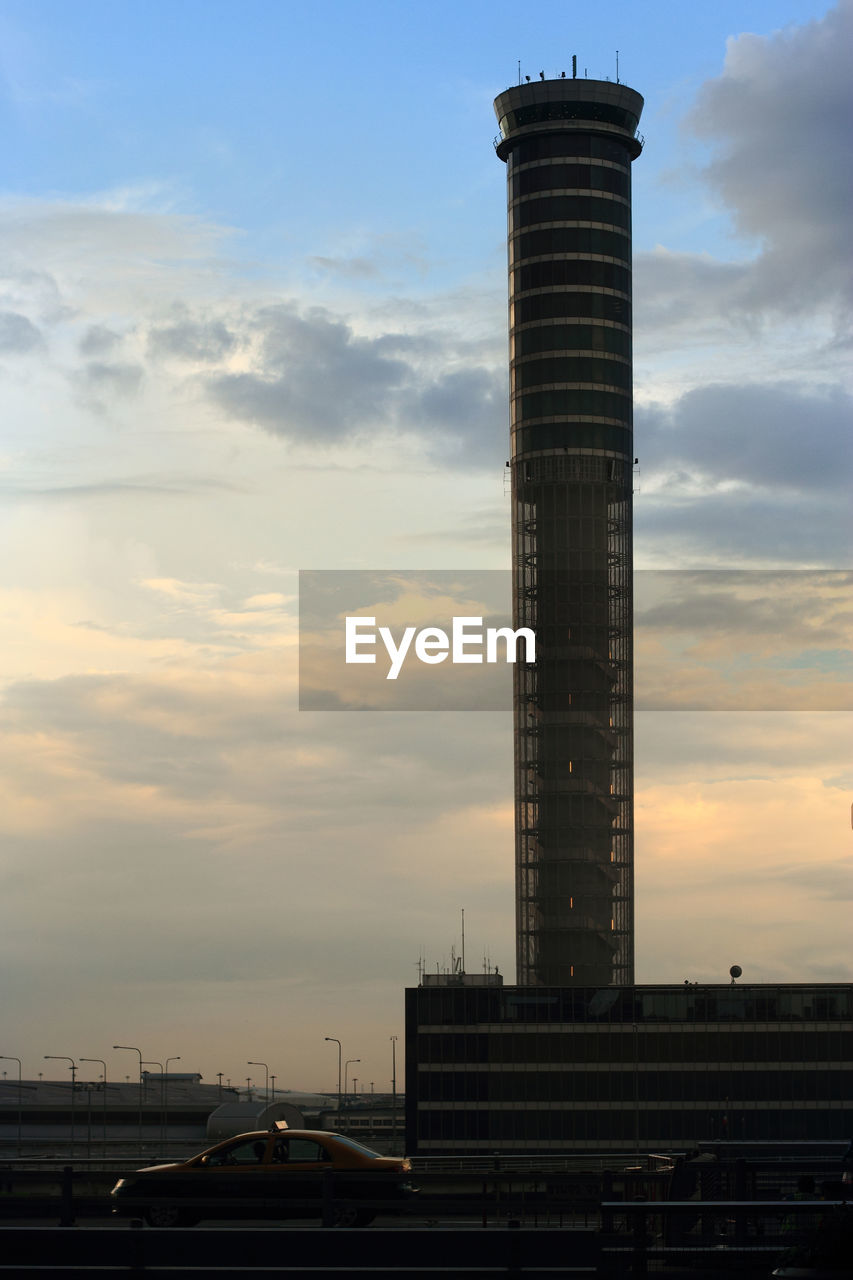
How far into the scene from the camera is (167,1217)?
34531 millimetres

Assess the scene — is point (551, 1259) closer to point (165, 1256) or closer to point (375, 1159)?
point (165, 1256)

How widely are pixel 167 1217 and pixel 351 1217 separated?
13.1ft

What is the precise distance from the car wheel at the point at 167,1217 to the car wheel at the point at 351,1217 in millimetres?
3373

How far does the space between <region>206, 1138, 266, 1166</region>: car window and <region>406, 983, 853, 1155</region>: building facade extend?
448ft

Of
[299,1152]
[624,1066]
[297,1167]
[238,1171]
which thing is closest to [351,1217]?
[297,1167]

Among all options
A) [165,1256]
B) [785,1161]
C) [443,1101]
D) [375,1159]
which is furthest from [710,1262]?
[443,1101]

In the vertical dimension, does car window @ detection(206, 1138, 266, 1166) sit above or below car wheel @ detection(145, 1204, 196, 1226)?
above

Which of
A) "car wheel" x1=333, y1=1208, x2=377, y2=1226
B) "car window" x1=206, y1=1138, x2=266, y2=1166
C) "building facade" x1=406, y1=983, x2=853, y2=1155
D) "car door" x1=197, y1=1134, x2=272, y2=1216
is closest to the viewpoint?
"car wheel" x1=333, y1=1208, x2=377, y2=1226

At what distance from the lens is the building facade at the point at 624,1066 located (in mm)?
171000

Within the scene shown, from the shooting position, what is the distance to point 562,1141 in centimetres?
17275

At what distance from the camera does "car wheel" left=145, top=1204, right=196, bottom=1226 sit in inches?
1352

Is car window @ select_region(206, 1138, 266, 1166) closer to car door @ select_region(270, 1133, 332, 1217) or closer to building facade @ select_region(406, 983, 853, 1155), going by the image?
car door @ select_region(270, 1133, 332, 1217)

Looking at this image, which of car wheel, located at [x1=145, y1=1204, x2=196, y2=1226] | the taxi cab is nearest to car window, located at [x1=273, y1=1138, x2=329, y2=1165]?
the taxi cab

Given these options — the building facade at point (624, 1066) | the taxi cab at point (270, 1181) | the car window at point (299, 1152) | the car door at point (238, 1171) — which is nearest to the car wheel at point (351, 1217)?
the taxi cab at point (270, 1181)
